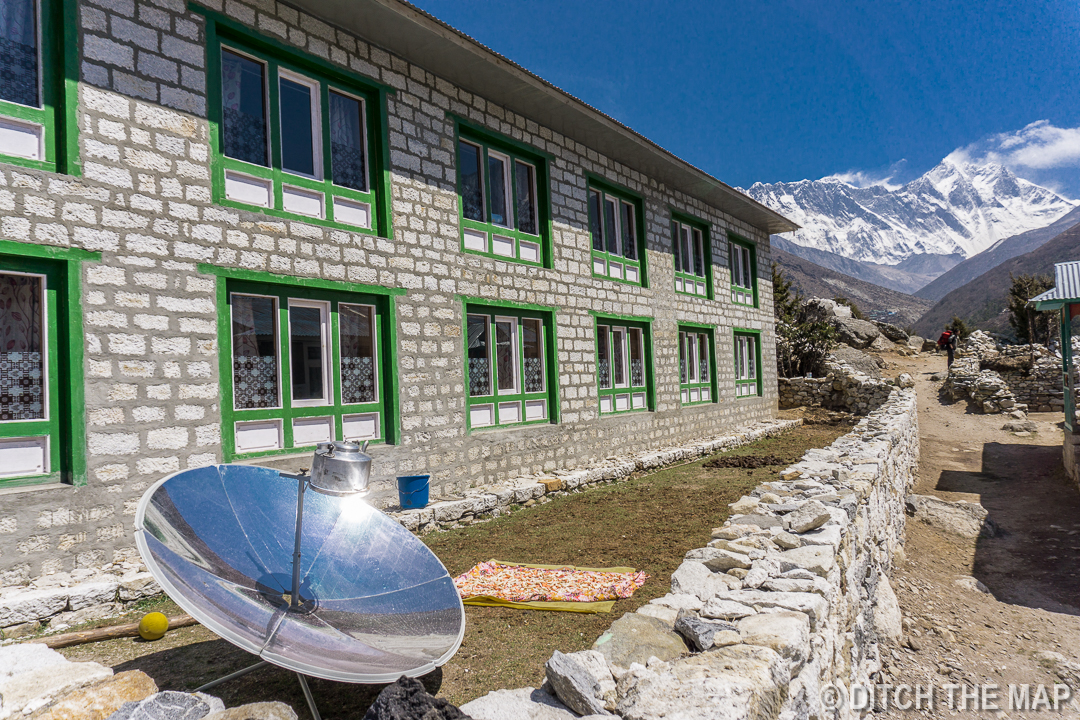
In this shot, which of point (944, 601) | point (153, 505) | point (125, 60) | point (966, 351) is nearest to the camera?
point (153, 505)

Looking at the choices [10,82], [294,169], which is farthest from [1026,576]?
[10,82]

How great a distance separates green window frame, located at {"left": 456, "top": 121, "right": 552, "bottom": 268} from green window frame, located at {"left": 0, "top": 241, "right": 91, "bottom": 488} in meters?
5.15

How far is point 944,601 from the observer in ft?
22.1

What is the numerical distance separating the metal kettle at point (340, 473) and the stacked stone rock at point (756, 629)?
1134 mm

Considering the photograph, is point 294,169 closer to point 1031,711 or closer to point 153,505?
point 153,505

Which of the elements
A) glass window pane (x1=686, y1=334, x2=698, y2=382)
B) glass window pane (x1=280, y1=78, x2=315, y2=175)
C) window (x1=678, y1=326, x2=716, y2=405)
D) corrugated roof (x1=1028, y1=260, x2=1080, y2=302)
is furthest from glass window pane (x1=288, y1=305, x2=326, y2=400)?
corrugated roof (x1=1028, y1=260, x2=1080, y2=302)

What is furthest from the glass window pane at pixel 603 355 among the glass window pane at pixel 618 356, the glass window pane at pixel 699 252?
the glass window pane at pixel 699 252

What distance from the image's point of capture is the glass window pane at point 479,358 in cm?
971

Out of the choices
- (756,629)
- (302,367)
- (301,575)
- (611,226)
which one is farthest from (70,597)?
(611,226)

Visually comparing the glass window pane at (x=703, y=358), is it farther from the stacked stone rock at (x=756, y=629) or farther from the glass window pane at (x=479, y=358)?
the stacked stone rock at (x=756, y=629)

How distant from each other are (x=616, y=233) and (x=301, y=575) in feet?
36.5

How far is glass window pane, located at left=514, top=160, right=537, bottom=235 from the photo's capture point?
10.9 m

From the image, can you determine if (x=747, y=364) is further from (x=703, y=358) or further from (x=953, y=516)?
(x=953, y=516)

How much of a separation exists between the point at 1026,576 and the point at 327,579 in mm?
8328
